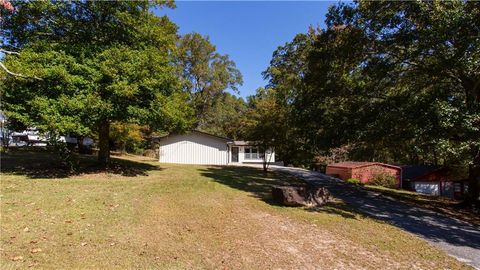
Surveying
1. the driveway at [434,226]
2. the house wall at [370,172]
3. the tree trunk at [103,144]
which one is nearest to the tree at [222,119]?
the house wall at [370,172]

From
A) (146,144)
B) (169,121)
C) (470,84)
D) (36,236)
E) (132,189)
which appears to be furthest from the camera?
(146,144)

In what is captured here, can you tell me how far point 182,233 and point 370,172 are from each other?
25.9 meters

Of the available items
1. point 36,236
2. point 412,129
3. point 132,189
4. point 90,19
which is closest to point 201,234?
point 36,236

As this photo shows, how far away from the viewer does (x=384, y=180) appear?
93.4 feet

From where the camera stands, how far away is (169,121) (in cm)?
1595

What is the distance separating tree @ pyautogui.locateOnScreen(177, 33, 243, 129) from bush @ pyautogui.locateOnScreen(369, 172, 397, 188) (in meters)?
21.3

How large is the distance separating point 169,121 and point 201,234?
9.86 metres

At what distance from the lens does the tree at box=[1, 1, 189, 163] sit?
41.5 feet

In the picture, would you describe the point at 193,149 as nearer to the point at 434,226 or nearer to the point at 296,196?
the point at 296,196

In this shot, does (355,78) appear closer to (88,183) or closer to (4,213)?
(88,183)

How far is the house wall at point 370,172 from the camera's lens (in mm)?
28430

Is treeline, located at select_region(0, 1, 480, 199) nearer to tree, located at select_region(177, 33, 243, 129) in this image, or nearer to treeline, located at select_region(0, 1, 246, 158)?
treeline, located at select_region(0, 1, 246, 158)

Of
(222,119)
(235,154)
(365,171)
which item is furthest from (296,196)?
(222,119)

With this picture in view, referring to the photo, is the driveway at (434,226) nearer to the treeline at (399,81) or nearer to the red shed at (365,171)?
the treeline at (399,81)
